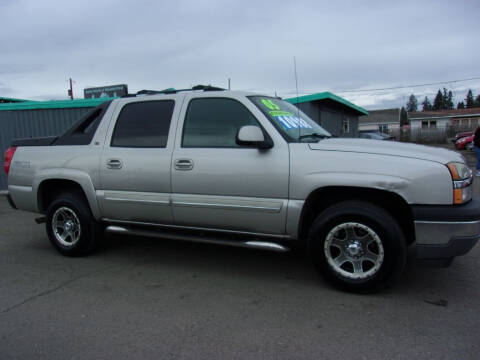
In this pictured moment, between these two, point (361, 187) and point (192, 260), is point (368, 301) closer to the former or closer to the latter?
point (361, 187)

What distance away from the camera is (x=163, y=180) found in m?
4.22

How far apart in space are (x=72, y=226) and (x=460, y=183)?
4294 millimetres

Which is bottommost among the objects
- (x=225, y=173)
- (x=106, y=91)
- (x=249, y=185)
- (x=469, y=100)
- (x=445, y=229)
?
(x=445, y=229)

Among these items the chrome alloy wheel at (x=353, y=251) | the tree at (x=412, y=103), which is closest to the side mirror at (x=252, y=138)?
the chrome alloy wheel at (x=353, y=251)

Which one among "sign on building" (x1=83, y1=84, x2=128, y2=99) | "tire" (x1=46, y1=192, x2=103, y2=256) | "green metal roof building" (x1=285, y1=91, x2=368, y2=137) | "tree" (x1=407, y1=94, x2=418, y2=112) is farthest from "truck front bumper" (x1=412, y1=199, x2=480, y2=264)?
"tree" (x1=407, y1=94, x2=418, y2=112)

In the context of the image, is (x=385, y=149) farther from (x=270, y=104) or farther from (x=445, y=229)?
(x=270, y=104)

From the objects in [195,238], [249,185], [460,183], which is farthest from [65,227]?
[460,183]

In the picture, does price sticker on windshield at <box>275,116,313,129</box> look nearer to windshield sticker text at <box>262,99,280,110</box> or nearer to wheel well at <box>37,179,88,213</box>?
windshield sticker text at <box>262,99,280,110</box>

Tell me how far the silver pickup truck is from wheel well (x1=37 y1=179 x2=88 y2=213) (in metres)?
0.02

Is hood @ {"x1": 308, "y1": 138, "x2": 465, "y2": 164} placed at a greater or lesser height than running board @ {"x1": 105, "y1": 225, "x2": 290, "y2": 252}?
greater

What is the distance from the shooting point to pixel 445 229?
3.28 metres

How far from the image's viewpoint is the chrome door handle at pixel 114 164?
4.47m

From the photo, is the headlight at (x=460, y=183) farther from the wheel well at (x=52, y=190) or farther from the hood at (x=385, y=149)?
the wheel well at (x=52, y=190)

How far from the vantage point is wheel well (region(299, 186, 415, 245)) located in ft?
11.8
